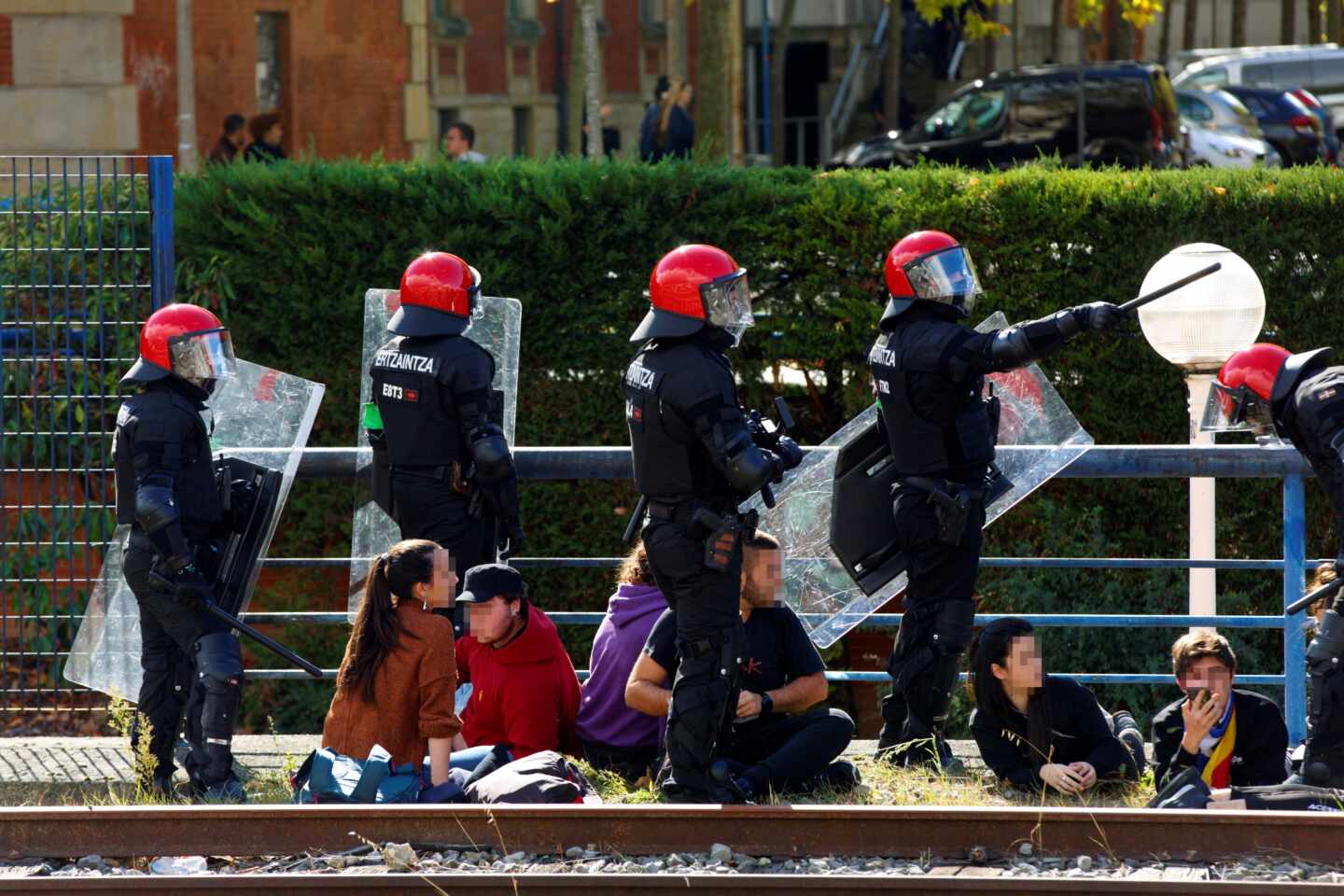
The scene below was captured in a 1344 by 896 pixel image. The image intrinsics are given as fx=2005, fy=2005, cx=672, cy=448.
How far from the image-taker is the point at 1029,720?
667cm

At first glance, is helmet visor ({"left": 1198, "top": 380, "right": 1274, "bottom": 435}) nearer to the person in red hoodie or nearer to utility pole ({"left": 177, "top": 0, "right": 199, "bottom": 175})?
the person in red hoodie

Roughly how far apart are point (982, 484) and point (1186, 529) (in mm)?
3783

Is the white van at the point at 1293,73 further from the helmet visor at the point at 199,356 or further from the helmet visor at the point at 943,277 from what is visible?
the helmet visor at the point at 199,356

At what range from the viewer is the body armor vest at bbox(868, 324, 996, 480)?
6863 mm

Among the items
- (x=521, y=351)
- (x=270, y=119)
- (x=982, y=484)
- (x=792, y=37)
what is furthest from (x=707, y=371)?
(x=792, y=37)

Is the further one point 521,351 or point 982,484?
point 521,351

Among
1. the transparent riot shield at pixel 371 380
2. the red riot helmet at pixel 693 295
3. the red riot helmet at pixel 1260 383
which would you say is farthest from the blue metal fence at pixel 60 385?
the red riot helmet at pixel 693 295

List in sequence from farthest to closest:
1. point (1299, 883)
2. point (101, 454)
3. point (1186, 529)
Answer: point (1186, 529), point (101, 454), point (1299, 883)

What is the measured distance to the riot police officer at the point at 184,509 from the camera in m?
6.74

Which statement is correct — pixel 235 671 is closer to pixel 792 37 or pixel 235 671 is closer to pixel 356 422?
pixel 356 422

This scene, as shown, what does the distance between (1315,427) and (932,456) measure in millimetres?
1292

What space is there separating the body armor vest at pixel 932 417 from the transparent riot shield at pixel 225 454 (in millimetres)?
2195

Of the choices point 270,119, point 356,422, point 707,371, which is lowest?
point 356,422

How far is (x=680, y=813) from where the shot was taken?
604 centimetres
